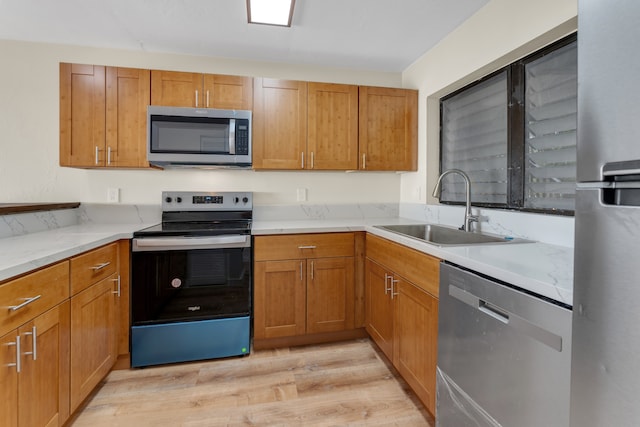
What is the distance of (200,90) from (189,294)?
1463 mm

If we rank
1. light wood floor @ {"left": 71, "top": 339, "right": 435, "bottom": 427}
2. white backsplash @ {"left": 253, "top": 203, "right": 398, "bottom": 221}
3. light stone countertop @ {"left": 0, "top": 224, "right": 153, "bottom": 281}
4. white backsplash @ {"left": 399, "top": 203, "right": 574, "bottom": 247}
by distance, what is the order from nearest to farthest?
1. light stone countertop @ {"left": 0, "top": 224, "right": 153, "bottom": 281}
2. white backsplash @ {"left": 399, "top": 203, "right": 574, "bottom": 247}
3. light wood floor @ {"left": 71, "top": 339, "right": 435, "bottom": 427}
4. white backsplash @ {"left": 253, "top": 203, "right": 398, "bottom": 221}

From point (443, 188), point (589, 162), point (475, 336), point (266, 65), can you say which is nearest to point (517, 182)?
point (443, 188)

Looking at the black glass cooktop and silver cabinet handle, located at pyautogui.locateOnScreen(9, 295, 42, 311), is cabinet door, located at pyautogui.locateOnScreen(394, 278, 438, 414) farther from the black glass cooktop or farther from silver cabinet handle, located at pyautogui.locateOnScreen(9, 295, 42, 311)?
silver cabinet handle, located at pyautogui.locateOnScreen(9, 295, 42, 311)

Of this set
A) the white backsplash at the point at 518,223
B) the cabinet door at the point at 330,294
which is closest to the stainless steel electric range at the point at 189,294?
the cabinet door at the point at 330,294

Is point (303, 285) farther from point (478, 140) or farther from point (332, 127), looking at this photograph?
point (478, 140)

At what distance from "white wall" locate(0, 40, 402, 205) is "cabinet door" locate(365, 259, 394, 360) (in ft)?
3.13

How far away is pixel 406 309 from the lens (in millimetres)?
1789

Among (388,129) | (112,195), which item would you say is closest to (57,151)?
(112,195)

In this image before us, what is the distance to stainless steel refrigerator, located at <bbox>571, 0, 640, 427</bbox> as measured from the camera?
62cm

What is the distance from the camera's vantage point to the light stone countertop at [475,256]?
0.97 m

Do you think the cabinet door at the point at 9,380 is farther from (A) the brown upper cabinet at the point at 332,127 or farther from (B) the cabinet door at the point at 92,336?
(A) the brown upper cabinet at the point at 332,127

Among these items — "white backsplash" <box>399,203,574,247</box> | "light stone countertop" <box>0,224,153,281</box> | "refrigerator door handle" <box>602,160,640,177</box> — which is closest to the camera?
"refrigerator door handle" <box>602,160,640,177</box>

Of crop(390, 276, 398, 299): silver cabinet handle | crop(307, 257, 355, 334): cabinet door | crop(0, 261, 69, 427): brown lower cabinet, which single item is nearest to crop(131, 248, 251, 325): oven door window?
crop(307, 257, 355, 334): cabinet door

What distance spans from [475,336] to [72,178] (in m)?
2.98
